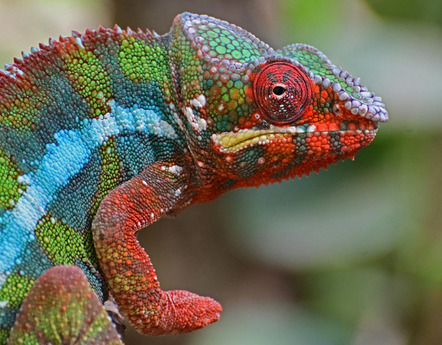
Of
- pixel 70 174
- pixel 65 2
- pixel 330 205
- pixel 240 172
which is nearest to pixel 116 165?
pixel 70 174

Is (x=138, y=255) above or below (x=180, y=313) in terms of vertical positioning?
above

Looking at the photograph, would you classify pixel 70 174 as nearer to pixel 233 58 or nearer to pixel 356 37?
pixel 233 58

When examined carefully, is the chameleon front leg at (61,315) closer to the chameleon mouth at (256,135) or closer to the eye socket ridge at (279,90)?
the chameleon mouth at (256,135)

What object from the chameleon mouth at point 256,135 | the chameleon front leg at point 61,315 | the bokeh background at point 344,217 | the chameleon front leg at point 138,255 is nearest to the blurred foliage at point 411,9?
the bokeh background at point 344,217

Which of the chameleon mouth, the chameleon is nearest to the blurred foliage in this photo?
the chameleon

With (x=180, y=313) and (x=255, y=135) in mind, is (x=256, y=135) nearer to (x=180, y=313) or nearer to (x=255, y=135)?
(x=255, y=135)

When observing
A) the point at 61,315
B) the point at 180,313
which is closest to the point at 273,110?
the point at 180,313

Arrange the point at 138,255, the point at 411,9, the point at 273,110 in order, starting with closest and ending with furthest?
the point at 138,255
the point at 273,110
the point at 411,9

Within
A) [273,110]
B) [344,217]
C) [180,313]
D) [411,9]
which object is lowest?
[180,313]
